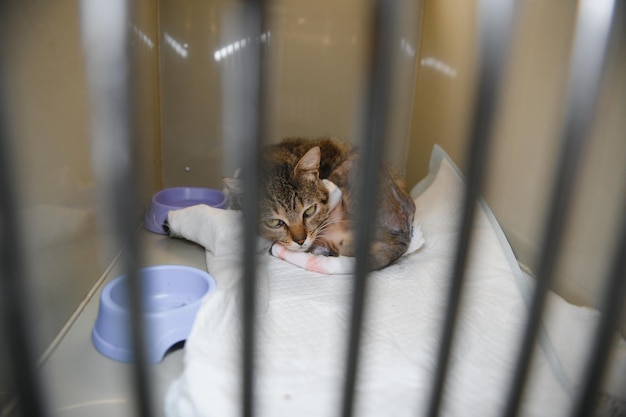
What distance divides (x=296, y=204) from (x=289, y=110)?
708mm

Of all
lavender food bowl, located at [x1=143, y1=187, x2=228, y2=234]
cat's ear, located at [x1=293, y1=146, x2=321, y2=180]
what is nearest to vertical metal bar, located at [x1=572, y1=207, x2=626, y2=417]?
cat's ear, located at [x1=293, y1=146, x2=321, y2=180]

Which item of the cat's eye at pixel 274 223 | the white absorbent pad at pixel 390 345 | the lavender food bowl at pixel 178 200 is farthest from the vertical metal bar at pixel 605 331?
the lavender food bowl at pixel 178 200

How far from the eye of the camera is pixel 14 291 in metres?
0.35

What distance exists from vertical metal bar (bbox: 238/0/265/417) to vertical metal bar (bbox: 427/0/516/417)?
0.57ft

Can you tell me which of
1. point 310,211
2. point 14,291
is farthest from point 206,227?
point 14,291

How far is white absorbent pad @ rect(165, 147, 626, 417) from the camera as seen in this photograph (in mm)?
699

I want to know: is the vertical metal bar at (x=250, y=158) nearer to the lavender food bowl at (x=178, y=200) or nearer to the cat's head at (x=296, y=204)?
the cat's head at (x=296, y=204)

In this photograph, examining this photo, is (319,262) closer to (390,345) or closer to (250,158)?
(390,345)

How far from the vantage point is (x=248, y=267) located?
37 cm

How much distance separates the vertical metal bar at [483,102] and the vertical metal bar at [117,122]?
27 cm

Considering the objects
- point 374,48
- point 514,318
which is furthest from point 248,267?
point 514,318

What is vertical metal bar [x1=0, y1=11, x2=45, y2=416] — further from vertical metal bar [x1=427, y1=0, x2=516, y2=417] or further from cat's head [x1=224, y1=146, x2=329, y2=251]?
cat's head [x1=224, y1=146, x2=329, y2=251]

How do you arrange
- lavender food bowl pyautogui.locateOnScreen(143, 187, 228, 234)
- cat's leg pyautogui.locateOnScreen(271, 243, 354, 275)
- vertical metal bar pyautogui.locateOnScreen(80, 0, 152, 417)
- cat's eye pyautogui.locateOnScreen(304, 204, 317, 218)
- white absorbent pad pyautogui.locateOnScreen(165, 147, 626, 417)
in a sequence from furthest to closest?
lavender food bowl pyautogui.locateOnScreen(143, 187, 228, 234) → cat's eye pyautogui.locateOnScreen(304, 204, 317, 218) → cat's leg pyautogui.locateOnScreen(271, 243, 354, 275) → white absorbent pad pyautogui.locateOnScreen(165, 147, 626, 417) → vertical metal bar pyautogui.locateOnScreen(80, 0, 152, 417)

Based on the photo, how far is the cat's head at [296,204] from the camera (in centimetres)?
135
